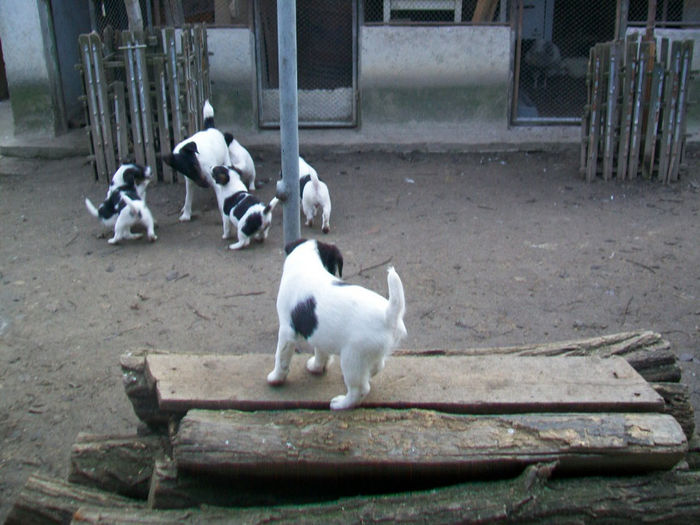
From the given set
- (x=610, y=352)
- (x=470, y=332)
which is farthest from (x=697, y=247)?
(x=610, y=352)

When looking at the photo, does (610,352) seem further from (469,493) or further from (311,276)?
(311,276)

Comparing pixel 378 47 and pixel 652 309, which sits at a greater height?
pixel 378 47

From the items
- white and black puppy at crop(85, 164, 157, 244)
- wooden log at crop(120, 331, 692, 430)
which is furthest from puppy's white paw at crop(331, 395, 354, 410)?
white and black puppy at crop(85, 164, 157, 244)

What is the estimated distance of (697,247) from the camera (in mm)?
7363

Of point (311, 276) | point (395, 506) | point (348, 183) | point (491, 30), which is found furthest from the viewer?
point (491, 30)

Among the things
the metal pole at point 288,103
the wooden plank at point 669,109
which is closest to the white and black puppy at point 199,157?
the metal pole at point 288,103

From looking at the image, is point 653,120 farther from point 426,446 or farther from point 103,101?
point 426,446

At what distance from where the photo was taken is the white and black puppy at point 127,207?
25.0 ft

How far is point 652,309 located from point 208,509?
435 centimetres

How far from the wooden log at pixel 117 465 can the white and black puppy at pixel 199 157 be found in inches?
168

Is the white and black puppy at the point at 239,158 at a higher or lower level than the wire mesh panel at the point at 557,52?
lower

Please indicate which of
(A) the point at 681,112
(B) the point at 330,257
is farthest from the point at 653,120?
(B) the point at 330,257

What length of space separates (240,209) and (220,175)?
444mm

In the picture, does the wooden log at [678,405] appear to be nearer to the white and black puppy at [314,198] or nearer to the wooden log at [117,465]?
the wooden log at [117,465]
